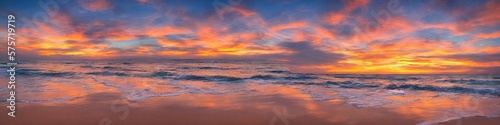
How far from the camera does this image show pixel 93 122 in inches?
268

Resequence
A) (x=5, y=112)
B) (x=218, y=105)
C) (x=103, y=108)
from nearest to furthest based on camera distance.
A: (x=5, y=112) < (x=103, y=108) < (x=218, y=105)

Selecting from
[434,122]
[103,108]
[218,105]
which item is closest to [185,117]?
[218,105]

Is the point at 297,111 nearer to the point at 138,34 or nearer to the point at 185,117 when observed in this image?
the point at 185,117

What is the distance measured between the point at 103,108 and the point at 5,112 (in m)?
2.01

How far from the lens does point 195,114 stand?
775cm

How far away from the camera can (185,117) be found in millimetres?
7434

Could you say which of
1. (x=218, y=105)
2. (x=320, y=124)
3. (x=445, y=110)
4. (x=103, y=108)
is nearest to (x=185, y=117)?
(x=218, y=105)

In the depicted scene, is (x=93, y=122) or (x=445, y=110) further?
(x=445, y=110)

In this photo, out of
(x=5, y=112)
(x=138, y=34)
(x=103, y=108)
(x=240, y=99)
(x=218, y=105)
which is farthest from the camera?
(x=138, y=34)

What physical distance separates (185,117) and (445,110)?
6688mm

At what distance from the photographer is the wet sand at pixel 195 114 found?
6.97 metres

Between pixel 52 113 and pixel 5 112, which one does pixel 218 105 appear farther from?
pixel 5 112

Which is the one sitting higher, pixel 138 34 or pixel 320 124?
pixel 138 34

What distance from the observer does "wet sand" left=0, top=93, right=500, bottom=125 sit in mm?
6969
